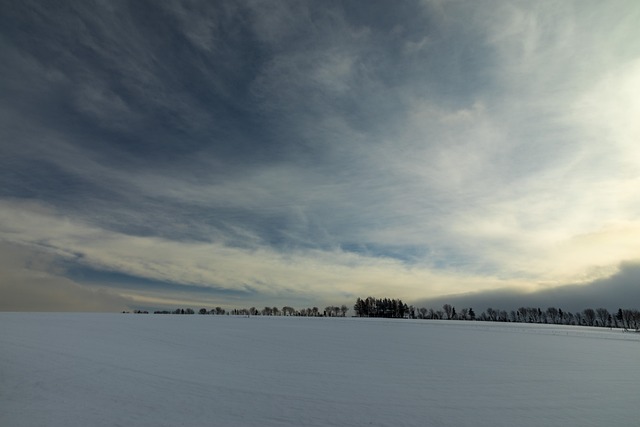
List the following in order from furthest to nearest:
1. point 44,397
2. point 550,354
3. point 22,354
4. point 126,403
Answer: point 550,354
point 22,354
point 44,397
point 126,403

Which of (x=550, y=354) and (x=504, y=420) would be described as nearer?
(x=504, y=420)

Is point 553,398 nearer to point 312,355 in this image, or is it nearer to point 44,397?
point 312,355

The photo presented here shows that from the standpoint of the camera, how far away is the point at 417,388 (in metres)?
19.0

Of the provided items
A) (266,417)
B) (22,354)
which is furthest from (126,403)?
(22,354)

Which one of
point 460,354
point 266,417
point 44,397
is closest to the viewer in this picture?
point 266,417

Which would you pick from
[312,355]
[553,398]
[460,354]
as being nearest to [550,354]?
[460,354]

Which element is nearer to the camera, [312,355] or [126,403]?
[126,403]

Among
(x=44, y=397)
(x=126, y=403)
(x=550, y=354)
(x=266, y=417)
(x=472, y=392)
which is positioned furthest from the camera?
(x=550, y=354)

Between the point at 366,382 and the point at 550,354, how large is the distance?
26.1 meters

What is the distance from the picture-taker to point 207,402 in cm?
1598

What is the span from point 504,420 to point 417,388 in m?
5.48

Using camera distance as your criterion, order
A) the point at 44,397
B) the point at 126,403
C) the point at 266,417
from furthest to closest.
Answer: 1. the point at 44,397
2. the point at 126,403
3. the point at 266,417

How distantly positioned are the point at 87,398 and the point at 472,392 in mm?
18758

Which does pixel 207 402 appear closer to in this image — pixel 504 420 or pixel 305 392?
pixel 305 392
